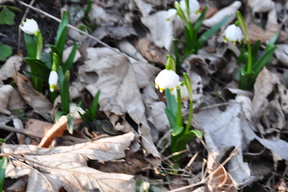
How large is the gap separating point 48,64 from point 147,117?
0.73 m

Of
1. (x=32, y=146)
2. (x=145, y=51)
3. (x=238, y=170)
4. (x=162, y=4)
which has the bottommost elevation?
(x=238, y=170)

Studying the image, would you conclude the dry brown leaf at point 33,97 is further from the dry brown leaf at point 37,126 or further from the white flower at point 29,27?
the white flower at point 29,27

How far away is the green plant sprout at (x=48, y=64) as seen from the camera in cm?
239

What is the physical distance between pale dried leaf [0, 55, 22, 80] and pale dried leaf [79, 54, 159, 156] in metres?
0.39

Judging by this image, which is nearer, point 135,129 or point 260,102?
point 135,129

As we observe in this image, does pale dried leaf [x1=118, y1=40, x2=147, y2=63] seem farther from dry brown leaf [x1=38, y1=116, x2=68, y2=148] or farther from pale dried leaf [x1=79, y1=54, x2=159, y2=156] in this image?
dry brown leaf [x1=38, y1=116, x2=68, y2=148]

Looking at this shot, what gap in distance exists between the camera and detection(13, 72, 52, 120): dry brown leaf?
2.51 m

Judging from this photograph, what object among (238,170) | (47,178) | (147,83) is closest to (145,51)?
(147,83)

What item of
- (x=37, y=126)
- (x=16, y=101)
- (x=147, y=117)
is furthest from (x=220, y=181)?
(x=16, y=101)

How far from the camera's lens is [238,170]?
2.28 meters

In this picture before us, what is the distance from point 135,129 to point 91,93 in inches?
14.1

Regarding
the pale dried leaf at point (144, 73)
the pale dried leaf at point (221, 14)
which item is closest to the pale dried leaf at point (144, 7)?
the pale dried leaf at point (221, 14)

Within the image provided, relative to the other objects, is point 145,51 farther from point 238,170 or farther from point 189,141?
point 238,170

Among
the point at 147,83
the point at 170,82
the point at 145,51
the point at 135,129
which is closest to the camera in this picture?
the point at 170,82
